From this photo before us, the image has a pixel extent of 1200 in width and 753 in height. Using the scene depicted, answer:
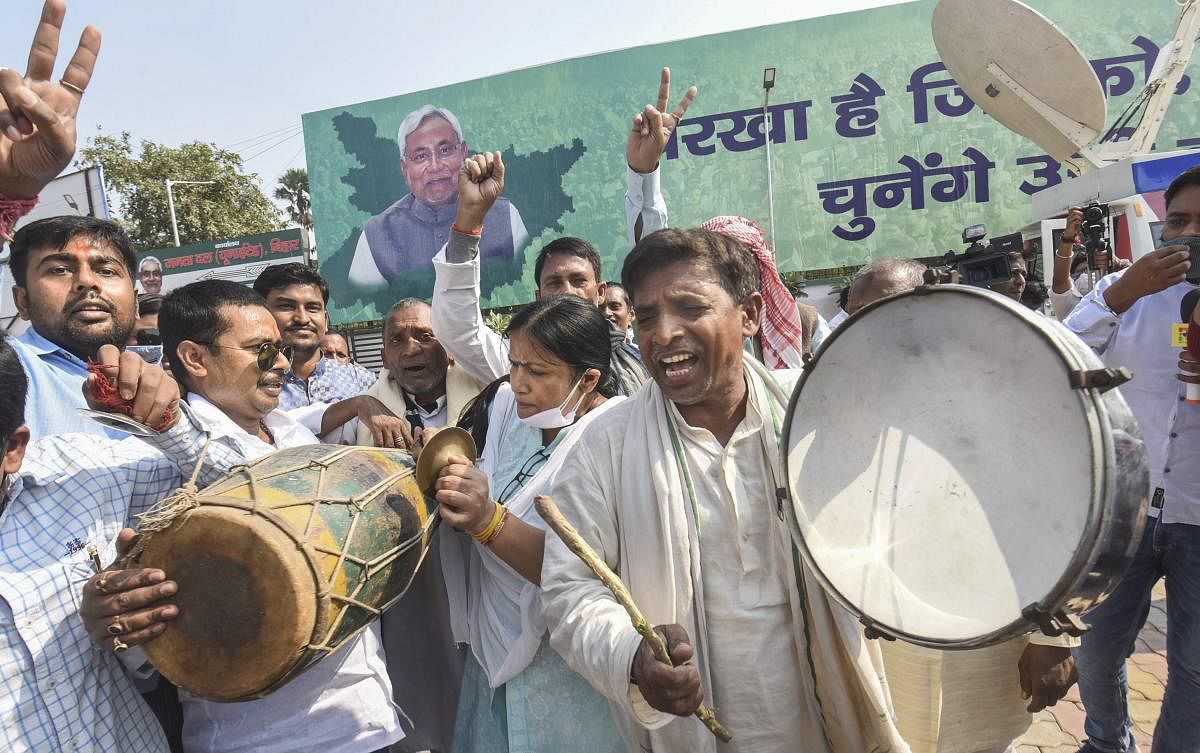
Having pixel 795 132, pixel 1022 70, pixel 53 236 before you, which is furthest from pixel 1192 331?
pixel 795 132

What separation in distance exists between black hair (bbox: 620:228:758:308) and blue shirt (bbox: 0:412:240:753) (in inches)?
45.1

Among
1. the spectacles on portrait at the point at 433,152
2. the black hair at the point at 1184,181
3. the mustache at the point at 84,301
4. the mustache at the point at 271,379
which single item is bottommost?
the mustache at the point at 271,379

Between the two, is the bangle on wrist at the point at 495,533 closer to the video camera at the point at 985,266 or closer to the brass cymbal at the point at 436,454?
the brass cymbal at the point at 436,454

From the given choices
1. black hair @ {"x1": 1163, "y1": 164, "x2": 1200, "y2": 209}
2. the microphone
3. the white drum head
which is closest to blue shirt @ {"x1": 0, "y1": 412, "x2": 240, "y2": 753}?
the white drum head

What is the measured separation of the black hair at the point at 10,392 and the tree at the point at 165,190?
1157 inches

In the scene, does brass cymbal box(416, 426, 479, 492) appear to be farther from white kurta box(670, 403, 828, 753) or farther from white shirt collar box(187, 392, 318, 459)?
white kurta box(670, 403, 828, 753)

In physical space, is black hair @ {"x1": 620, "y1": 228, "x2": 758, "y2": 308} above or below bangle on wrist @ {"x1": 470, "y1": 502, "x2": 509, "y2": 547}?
above

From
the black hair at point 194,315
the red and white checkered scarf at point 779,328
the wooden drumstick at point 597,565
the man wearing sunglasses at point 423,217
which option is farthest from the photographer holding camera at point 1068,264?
the man wearing sunglasses at point 423,217

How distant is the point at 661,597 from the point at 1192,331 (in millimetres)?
2104

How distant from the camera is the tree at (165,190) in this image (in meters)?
26.4

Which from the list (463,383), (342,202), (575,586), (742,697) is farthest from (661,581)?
(342,202)

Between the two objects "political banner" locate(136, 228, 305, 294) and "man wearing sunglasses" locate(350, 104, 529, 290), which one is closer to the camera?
"man wearing sunglasses" locate(350, 104, 529, 290)

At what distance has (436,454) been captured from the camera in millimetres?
1822

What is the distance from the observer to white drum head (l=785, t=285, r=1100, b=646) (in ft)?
4.17
